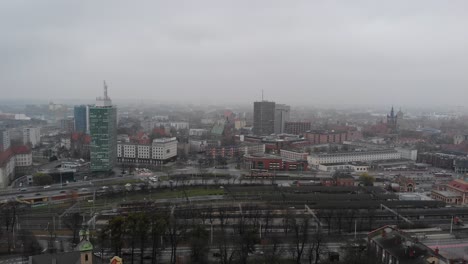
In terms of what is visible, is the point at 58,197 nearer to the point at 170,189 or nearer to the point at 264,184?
the point at 170,189

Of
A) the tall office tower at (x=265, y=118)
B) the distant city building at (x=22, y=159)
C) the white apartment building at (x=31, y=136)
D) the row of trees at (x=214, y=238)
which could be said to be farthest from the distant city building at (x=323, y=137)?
the white apartment building at (x=31, y=136)

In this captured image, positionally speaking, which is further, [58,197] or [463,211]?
[58,197]

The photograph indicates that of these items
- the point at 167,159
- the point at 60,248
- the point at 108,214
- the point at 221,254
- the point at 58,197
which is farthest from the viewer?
the point at 167,159

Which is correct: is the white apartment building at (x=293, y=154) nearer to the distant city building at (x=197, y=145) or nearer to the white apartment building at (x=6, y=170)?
the distant city building at (x=197, y=145)

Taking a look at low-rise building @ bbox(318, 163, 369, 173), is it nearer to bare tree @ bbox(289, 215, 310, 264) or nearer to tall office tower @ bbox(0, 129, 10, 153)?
bare tree @ bbox(289, 215, 310, 264)

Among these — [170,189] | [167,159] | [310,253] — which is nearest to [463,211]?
[310,253]
